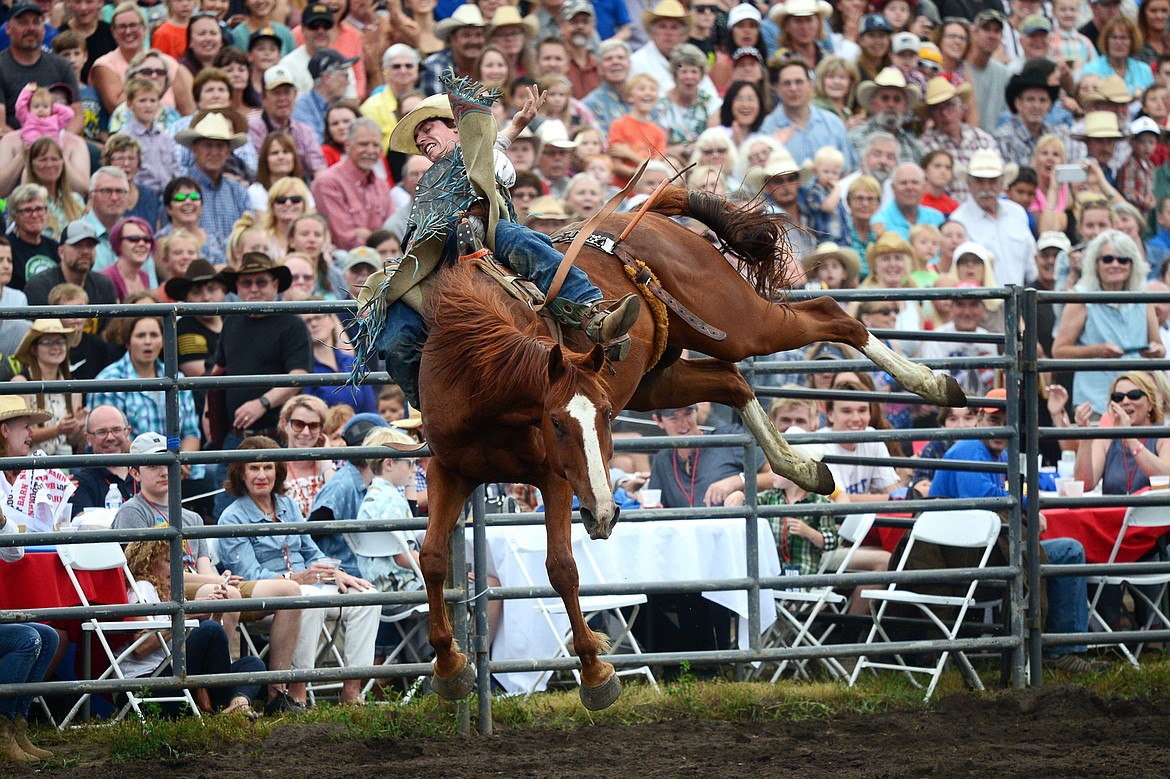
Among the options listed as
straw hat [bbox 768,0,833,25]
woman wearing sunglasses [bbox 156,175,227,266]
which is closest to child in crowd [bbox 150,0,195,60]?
woman wearing sunglasses [bbox 156,175,227,266]

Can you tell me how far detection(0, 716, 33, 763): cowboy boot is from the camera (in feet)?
21.1

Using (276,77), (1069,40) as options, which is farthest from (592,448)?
(1069,40)

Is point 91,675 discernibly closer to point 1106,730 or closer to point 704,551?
point 704,551

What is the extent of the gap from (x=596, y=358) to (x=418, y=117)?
143cm

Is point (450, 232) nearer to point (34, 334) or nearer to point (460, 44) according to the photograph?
point (34, 334)

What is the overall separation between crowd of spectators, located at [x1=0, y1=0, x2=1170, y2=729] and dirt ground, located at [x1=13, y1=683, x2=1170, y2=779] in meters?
0.92

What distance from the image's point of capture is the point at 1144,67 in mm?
15570

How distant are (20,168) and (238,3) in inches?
118

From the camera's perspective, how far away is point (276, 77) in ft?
36.4

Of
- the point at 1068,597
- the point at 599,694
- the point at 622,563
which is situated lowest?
the point at 1068,597

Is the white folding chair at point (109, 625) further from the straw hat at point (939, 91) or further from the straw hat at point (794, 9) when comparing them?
the straw hat at point (794, 9)

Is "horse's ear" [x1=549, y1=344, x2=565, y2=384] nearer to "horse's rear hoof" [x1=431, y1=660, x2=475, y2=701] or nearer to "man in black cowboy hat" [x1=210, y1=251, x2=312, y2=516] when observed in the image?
"horse's rear hoof" [x1=431, y1=660, x2=475, y2=701]

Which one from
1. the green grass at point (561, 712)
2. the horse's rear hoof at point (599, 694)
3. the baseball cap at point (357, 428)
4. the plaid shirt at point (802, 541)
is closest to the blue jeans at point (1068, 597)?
the green grass at point (561, 712)

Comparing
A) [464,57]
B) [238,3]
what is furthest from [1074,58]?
[238,3]
